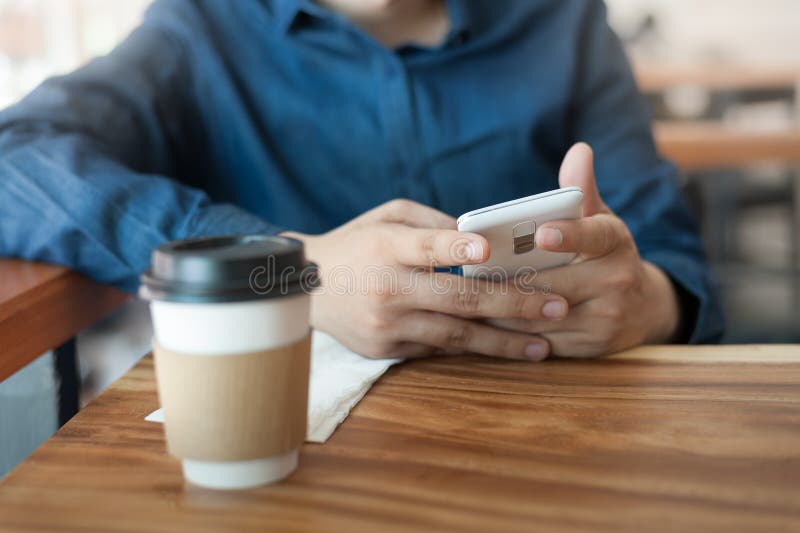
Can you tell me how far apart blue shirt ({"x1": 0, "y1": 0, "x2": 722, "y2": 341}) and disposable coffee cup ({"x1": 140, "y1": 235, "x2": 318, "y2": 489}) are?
64 cm

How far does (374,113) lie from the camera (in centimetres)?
112

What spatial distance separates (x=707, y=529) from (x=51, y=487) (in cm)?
37

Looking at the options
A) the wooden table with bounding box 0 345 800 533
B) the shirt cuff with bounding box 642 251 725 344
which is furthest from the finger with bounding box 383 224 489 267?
the shirt cuff with bounding box 642 251 725 344

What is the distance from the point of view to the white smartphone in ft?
1.97

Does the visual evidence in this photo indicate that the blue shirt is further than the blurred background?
No

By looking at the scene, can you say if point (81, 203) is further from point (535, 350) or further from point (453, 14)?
point (453, 14)

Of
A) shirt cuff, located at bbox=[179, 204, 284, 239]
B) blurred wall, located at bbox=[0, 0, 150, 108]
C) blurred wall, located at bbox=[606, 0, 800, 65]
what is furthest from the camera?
blurred wall, located at bbox=[606, 0, 800, 65]

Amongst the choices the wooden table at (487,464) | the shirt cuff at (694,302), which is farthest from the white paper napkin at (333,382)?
the shirt cuff at (694,302)

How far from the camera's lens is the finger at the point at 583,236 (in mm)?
626

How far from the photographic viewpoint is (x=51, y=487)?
457 mm

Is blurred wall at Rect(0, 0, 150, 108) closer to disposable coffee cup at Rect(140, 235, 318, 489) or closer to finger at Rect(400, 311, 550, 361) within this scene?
finger at Rect(400, 311, 550, 361)

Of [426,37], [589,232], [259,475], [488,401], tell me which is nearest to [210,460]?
[259,475]

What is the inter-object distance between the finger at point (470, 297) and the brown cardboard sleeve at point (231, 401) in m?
0.22

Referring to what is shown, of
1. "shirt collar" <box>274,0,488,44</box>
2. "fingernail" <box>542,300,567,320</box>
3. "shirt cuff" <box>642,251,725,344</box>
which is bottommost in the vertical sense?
"shirt cuff" <box>642,251,725,344</box>
